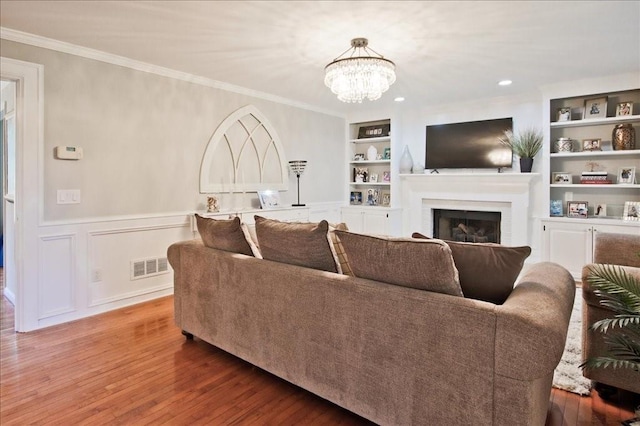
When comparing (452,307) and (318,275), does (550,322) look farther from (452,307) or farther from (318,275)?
(318,275)

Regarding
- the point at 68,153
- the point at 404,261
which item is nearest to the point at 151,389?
the point at 404,261

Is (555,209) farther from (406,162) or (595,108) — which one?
(406,162)

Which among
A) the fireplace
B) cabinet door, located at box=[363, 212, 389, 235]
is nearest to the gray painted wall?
cabinet door, located at box=[363, 212, 389, 235]

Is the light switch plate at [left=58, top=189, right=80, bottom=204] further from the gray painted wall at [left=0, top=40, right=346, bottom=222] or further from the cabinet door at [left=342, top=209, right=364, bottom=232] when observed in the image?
the cabinet door at [left=342, top=209, right=364, bottom=232]

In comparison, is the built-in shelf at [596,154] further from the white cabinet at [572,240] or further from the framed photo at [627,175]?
the white cabinet at [572,240]

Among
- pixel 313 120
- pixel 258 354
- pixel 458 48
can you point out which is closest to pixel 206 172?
pixel 313 120

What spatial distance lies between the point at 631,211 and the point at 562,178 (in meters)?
0.80

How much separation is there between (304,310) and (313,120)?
435 cm

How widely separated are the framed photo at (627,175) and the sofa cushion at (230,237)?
4416 mm

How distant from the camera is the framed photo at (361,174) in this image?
6484mm

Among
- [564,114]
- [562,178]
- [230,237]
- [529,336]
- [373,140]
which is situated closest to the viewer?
[529,336]

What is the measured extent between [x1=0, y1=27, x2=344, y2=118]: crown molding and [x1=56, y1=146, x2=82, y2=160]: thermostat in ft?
2.72

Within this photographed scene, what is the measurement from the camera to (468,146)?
546 cm

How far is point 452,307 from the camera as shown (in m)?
1.47
